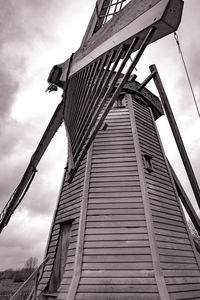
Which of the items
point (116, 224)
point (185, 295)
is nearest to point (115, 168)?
point (116, 224)

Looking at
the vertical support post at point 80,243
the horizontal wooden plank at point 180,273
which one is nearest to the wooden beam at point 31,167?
the vertical support post at point 80,243

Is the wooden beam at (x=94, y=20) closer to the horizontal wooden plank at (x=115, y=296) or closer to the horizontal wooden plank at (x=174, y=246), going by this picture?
the horizontal wooden plank at (x=174, y=246)

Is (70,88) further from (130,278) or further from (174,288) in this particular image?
(174,288)

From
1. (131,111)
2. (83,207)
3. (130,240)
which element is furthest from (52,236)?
(131,111)

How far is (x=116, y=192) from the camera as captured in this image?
6004mm

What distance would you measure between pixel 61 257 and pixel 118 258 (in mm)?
2216

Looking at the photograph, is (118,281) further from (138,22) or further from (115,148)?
(138,22)

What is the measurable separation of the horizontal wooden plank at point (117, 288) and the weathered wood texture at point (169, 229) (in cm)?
45

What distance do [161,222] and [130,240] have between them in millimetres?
1037

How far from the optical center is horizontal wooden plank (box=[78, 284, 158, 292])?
443 centimetres

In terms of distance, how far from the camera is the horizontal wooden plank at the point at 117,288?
443 centimetres

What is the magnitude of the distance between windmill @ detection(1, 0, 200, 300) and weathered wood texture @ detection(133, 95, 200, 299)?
27 mm

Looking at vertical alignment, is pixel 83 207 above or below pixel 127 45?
below

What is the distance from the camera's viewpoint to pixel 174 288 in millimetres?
4637
